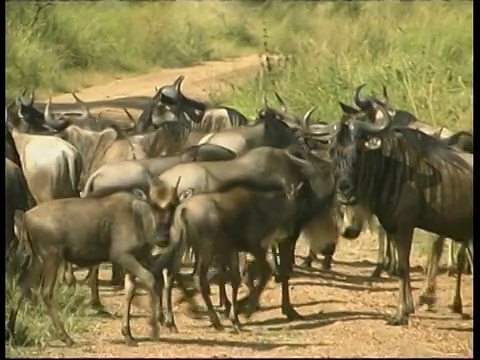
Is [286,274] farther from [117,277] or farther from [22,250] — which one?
[22,250]

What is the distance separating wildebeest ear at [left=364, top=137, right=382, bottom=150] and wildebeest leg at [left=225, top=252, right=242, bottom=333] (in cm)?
105

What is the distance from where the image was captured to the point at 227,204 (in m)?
8.06

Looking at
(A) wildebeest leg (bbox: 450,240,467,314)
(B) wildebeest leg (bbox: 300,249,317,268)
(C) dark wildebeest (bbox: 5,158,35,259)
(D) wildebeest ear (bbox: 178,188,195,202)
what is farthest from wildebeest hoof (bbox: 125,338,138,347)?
(B) wildebeest leg (bbox: 300,249,317,268)

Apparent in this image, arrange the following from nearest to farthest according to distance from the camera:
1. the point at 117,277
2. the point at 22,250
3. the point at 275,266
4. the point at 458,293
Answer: the point at 22,250
the point at 458,293
the point at 117,277
the point at 275,266

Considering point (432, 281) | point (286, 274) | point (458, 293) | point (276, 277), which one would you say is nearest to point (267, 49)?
point (276, 277)

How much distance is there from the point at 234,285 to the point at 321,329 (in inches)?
24.2

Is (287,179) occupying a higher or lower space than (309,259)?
higher

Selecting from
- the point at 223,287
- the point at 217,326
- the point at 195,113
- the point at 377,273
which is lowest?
the point at 377,273

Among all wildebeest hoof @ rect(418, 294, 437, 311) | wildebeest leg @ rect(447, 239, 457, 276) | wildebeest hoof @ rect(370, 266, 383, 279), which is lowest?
wildebeest hoof @ rect(370, 266, 383, 279)

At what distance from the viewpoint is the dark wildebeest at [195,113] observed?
36.7 ft

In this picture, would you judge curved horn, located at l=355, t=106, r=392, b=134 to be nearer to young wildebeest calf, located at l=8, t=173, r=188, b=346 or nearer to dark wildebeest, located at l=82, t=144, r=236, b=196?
dark wildebeest, located at l=82, t=144, r=236, b=196

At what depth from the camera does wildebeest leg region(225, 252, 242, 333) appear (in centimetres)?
804

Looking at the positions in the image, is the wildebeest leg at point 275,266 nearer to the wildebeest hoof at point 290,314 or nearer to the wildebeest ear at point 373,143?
the wildebeest hoof at point 290,314

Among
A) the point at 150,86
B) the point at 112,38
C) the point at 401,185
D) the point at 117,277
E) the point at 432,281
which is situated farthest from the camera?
the point at 112,38
